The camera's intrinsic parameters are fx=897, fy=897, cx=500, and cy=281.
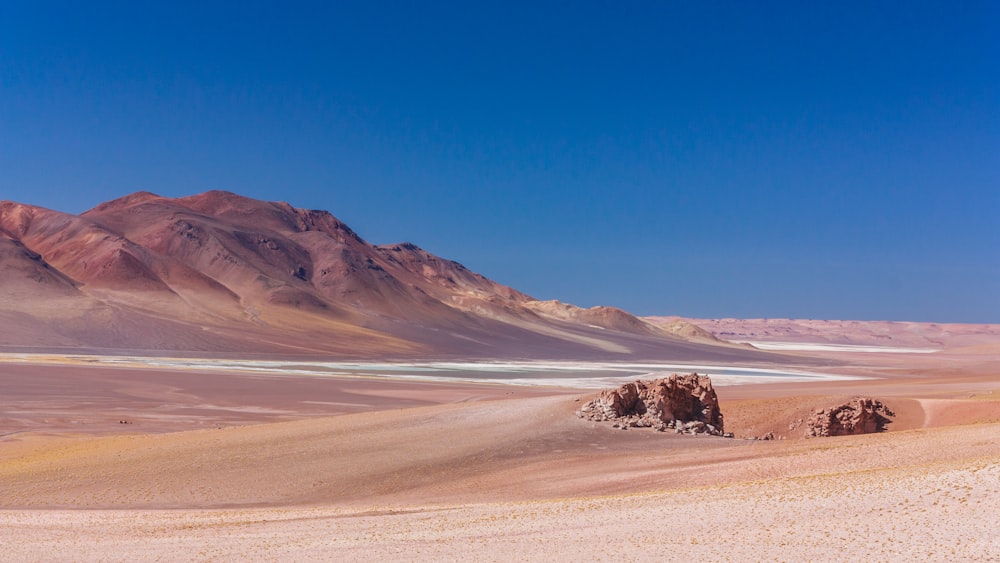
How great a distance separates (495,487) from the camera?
2106 centimetres

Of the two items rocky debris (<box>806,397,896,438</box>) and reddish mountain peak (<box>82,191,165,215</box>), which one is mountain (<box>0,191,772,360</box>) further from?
rocky debris (<box>806,397,896,438</box>)

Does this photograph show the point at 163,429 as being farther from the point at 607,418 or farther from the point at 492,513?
the point at 492,513

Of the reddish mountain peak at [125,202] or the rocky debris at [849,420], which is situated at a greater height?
the reddish mountain peak at [125,202]

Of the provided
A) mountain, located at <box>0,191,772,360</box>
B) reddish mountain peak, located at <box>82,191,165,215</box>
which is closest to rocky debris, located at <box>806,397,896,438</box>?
mountain, located at <box>0,191,772,360</box>

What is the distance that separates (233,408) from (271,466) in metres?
20.5

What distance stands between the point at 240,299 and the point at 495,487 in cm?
11939

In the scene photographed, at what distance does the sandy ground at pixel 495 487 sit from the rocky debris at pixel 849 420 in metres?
0.67

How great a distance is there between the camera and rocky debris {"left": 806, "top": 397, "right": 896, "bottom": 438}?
30766 mm

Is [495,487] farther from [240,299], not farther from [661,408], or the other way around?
[240,299]

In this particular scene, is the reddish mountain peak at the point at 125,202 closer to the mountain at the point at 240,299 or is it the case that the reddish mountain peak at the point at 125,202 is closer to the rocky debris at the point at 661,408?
the mountain at the point at 240,299

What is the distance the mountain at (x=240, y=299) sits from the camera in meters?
106

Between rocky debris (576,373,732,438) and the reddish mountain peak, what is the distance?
161370 mm

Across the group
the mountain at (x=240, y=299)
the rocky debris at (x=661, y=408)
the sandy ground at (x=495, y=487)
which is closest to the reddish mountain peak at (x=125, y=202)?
the mountain at (x=240, y=299)

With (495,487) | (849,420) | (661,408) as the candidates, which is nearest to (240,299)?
(661,408)
